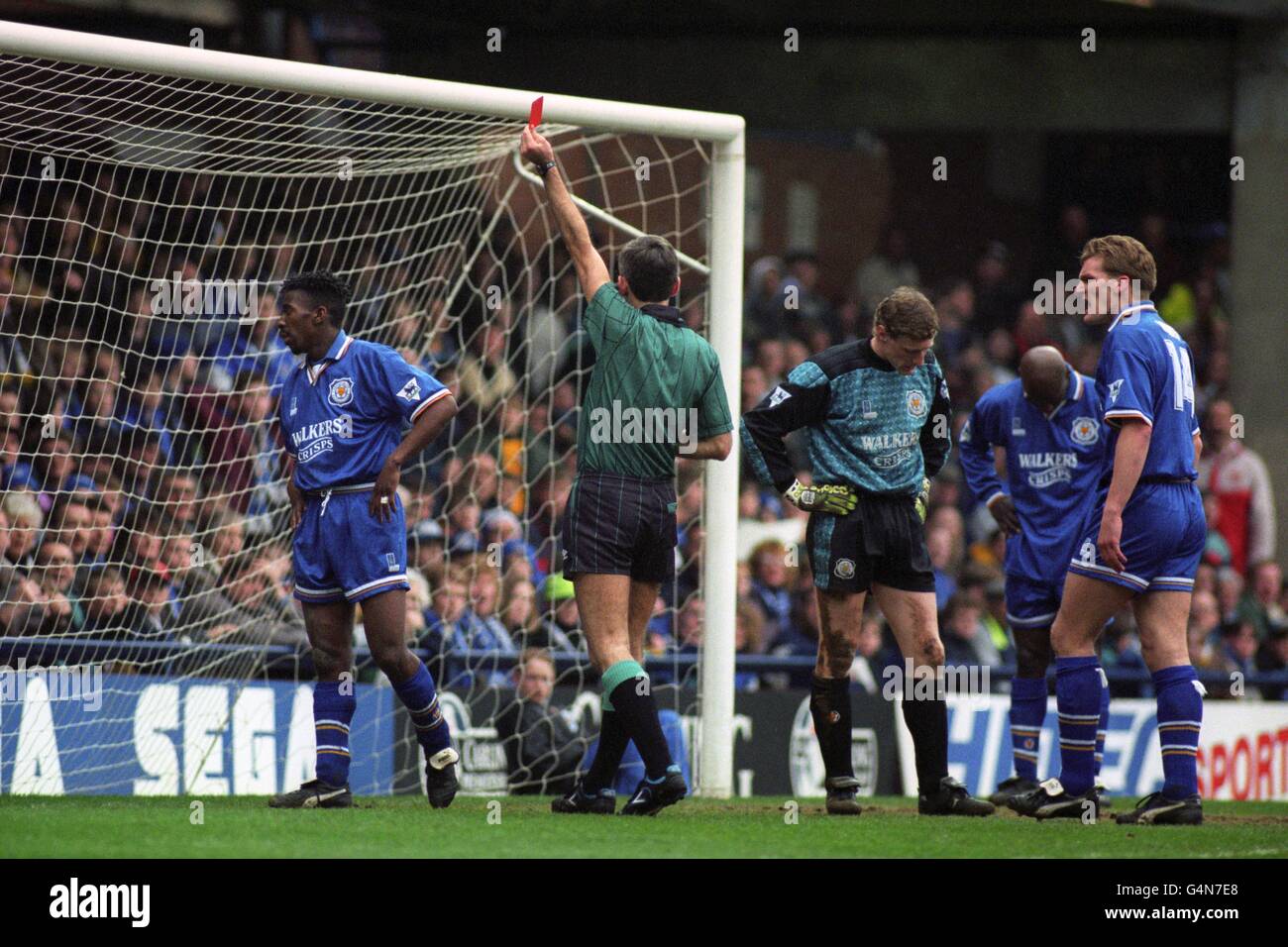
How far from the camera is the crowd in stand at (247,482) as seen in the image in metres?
8.95

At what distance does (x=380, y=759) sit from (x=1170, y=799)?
4.61 meters

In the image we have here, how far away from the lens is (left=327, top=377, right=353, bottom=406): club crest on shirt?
7.29 meters

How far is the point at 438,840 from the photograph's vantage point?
618cm

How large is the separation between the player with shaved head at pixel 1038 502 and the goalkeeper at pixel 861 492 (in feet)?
2.74

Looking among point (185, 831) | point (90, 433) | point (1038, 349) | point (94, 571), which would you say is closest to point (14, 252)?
point (90, 433)

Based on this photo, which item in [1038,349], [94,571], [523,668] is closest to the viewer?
[1038,349]

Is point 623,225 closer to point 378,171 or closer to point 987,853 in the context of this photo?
point 378,171

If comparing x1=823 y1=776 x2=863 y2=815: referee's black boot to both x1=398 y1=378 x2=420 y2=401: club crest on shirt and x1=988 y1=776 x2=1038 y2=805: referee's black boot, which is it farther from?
x1=398 y1=378 x2=420 y2=401: club crest on shirt

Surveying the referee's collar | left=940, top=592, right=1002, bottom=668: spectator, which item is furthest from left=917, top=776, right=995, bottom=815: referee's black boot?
left=940, top=592, right=1002, bottom=668: spectator

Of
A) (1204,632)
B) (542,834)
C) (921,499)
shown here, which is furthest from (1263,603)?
(542,834)

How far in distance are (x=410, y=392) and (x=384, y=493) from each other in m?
0.40

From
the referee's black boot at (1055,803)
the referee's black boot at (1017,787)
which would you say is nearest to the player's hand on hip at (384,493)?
the referee's black boot at (1055,803)

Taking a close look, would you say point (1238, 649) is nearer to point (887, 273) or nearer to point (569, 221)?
point (887, 273)

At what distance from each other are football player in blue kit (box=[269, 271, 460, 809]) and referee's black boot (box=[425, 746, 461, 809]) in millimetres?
142
